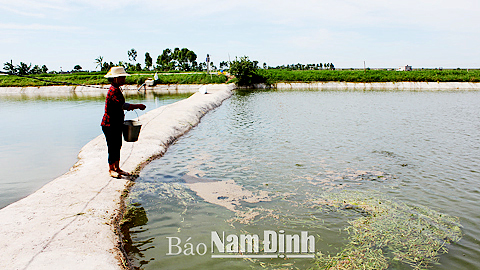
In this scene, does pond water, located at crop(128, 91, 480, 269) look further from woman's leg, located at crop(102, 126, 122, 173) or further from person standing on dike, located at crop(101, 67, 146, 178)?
person standing on dike, located at crop(101, 67, 146, 178)

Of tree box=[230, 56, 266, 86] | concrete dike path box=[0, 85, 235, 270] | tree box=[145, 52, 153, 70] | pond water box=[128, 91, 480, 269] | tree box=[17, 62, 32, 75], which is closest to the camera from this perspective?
→ concrete dike path box=[0, 85, 235, 270]

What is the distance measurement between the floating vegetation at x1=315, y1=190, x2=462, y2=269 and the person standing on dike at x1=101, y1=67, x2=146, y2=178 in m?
4.51

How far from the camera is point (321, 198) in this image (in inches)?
258

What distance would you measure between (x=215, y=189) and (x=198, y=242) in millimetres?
2187

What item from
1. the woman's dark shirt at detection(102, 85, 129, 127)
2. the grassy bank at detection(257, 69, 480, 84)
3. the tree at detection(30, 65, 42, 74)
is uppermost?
the tree at detection(30, 65, 42, 74)

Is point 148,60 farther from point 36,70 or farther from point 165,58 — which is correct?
point 36,70

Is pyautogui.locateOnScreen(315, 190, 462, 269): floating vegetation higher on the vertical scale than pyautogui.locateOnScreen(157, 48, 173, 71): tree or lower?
lower

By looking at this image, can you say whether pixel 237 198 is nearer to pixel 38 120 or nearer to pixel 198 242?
pixel 198 242

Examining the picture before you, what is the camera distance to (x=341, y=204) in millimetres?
6223

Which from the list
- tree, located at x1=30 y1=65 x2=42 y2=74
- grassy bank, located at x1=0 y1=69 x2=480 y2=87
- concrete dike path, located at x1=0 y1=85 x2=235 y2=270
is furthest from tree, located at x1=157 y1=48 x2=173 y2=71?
concrete dike path, located at x1=0 y1=85 x2=235 y2=270

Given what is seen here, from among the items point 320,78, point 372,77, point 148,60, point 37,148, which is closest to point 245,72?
point 320,78

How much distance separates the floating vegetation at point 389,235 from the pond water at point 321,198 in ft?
0.06

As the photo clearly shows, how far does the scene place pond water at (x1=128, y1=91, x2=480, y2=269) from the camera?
15.2ft

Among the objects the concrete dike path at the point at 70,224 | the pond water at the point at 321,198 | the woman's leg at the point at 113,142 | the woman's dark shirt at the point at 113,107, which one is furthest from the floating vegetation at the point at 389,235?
the woman's dark shirt at the point at 113,107
